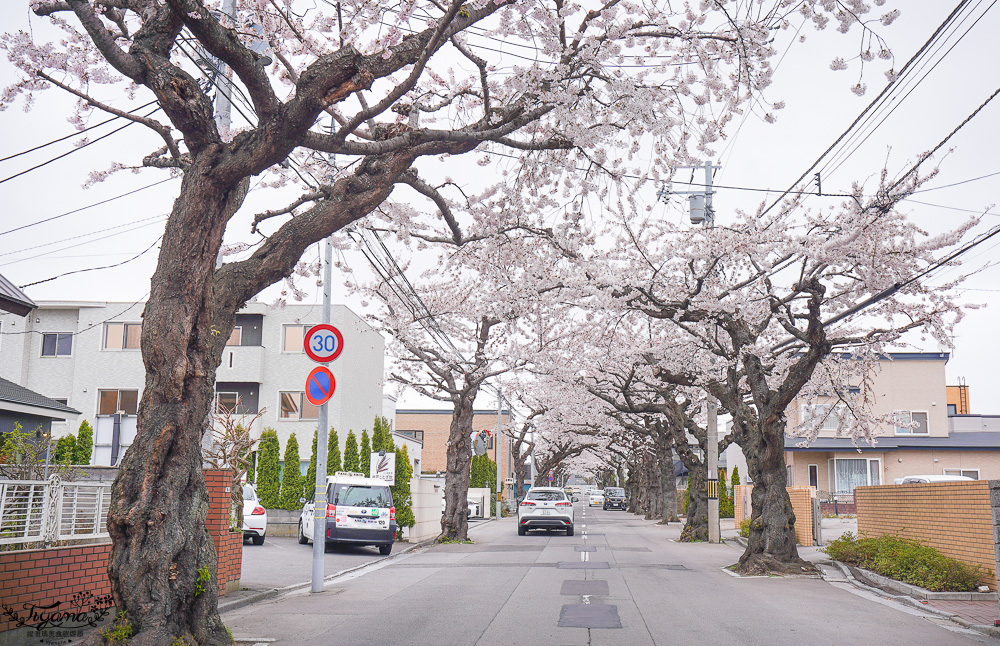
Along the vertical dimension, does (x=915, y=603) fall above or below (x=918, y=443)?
below

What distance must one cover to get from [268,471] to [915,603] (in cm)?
2452

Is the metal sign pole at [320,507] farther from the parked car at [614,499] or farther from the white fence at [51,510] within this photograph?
the parked car at [614,499]

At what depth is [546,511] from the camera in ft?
100

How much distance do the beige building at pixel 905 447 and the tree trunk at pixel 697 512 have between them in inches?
576

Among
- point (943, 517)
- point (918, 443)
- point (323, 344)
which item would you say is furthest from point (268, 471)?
point (918, 443)

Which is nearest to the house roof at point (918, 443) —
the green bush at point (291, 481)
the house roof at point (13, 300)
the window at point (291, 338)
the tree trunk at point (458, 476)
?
the tree trunk at point (458, 476)

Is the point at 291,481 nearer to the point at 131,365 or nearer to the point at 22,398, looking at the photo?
the point at 131,365

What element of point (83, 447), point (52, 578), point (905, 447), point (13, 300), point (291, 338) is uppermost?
point (291, 338)

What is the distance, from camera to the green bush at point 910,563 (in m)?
12.4

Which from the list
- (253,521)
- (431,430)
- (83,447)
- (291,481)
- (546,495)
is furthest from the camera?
(431,430)

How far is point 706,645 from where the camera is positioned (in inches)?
343

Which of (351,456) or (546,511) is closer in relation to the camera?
(546,511)

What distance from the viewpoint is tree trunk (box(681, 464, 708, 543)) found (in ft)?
91.7

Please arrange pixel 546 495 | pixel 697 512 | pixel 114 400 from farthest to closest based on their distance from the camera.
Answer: pixel 114 400, pixel 546 495, pixel 697 512
